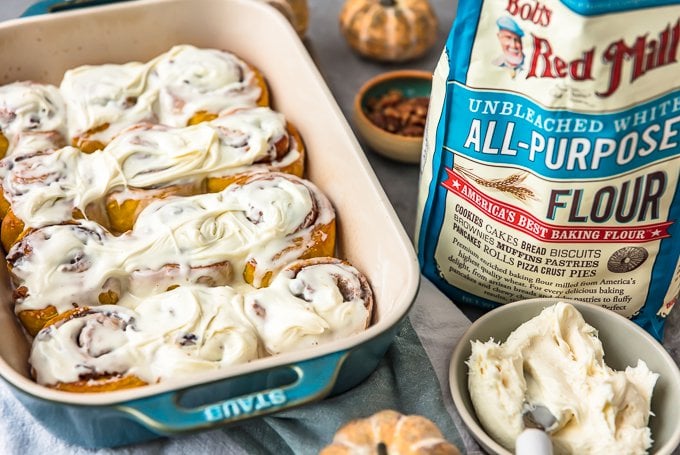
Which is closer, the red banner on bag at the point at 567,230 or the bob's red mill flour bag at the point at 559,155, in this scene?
the bob's red mill flour bag at the point at 559,155

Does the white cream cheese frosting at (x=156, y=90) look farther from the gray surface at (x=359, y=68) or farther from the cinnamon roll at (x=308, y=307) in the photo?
the cinnamon roll at (x=308, y=307)

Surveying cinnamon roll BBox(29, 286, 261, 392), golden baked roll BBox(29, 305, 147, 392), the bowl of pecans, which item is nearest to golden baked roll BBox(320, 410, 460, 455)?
cinnamon roll BBox(29, 286, 261, 392)

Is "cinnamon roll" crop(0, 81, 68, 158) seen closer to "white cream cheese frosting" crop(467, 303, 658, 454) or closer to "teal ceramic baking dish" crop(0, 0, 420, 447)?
"teal ceramic baking dish" crop(0, 0, 420, 447)

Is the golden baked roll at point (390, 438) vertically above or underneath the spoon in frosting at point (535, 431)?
above

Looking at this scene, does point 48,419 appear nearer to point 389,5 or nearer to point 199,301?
point 199,301

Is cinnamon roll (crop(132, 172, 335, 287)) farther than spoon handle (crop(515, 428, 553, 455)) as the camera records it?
Yes

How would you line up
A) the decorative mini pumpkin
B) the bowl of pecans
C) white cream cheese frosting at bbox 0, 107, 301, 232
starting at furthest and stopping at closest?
the decorative mini pumpkin < the bowl of pecans < white cream cheese frosting at bbox 0, 107, 301, 232

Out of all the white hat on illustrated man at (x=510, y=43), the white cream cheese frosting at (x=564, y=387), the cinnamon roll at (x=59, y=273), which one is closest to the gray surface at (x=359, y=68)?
the white cream cheese frosting at (x=564, y=387)
